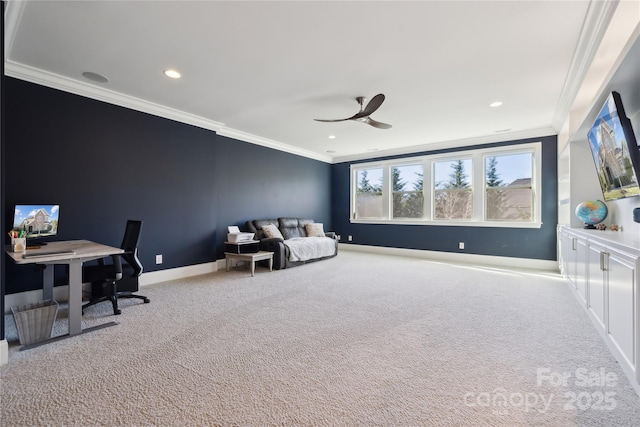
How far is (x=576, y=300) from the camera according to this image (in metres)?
3.31

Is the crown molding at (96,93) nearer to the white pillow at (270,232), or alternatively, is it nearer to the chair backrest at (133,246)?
the chair backrest at (133,246)

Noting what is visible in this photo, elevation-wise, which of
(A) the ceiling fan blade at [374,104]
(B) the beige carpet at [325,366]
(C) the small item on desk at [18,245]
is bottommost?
(B) the beige carpet at [325,366]

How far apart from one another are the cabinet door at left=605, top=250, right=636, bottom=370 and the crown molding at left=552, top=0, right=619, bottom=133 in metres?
1.77

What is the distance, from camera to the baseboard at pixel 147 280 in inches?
118

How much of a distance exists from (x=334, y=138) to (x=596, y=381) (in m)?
5.18

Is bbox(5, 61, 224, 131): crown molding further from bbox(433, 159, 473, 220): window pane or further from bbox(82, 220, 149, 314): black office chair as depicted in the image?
bbox(433, 159, 473, 220): window pane

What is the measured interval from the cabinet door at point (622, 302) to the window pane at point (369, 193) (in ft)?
18.3

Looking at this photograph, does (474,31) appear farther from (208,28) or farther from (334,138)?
(334,138)

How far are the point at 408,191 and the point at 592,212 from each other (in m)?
3.94

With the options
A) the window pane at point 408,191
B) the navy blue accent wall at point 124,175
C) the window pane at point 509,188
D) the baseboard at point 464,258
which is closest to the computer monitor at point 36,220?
the navy blue accent wall at point 124,175

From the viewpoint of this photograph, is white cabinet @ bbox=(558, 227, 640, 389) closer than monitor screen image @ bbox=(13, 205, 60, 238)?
Yes

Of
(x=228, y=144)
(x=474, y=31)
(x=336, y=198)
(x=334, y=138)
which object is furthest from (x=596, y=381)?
(x=336, y=198)

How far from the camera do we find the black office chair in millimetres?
2916

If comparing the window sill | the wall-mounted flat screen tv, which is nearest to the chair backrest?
the wall-mounted flat screen tv
